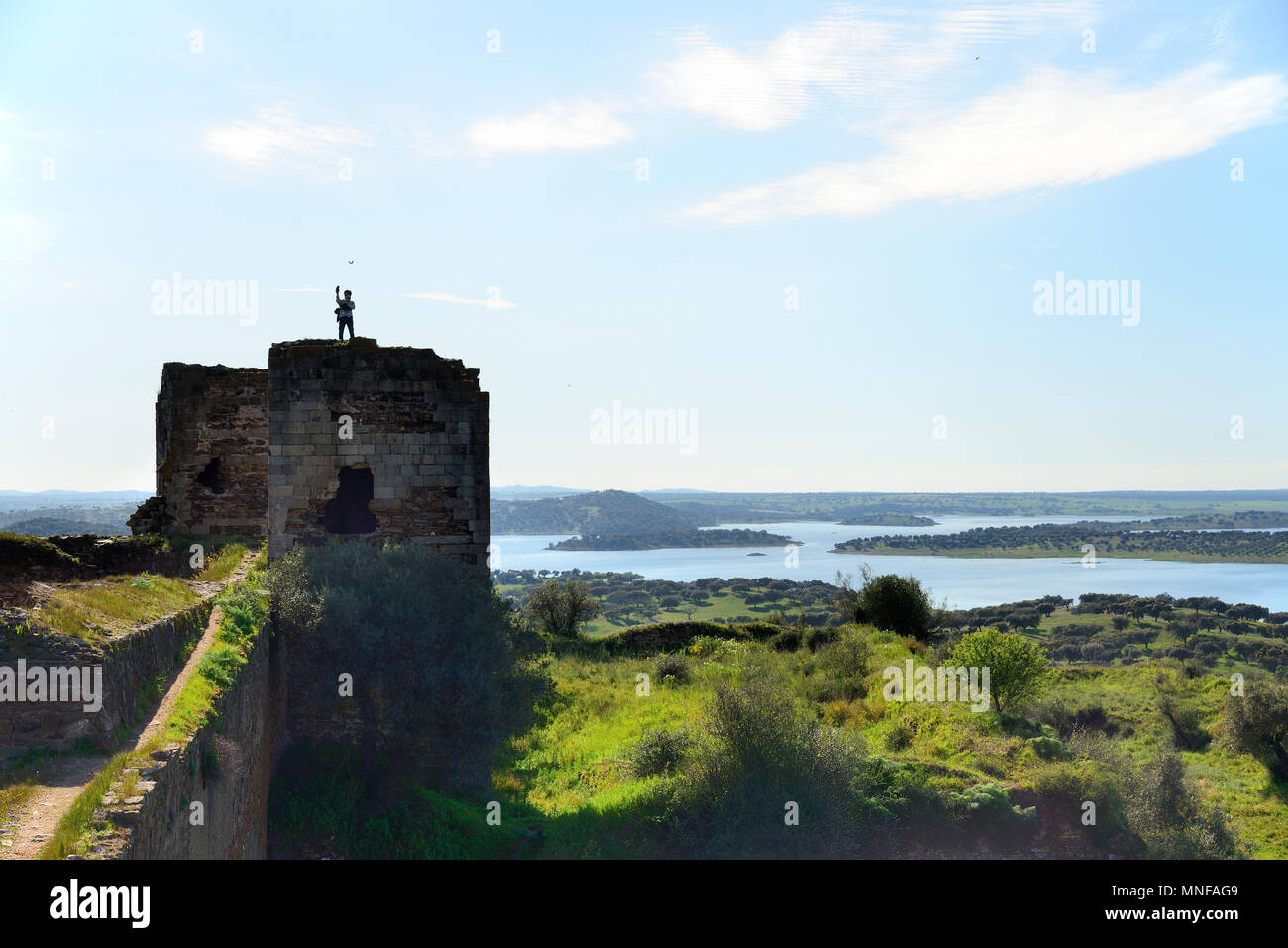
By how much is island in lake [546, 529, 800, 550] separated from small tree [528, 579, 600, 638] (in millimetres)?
A: 119750

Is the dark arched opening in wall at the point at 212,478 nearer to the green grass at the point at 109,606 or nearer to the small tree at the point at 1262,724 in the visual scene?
the green grass at the point at 109,606

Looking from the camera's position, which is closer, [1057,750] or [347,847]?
[347,847]

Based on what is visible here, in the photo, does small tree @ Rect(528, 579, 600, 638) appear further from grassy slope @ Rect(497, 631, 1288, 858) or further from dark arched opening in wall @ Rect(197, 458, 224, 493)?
dark arched opening in wall @ Rect(197, 458, 224, 493)

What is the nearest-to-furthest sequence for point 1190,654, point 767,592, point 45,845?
point 45,845, point 1190,654, point 767,592

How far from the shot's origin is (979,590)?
8800 centimetres

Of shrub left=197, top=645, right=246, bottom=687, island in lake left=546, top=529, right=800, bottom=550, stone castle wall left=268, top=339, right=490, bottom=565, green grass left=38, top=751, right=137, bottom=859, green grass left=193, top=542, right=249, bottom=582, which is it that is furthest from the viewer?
island in lake left=546, top=529, right=800, bottom=550

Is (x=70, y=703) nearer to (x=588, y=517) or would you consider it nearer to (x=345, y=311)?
(x=345, y=311)

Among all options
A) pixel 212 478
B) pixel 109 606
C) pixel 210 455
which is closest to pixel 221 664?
pixel 109 606

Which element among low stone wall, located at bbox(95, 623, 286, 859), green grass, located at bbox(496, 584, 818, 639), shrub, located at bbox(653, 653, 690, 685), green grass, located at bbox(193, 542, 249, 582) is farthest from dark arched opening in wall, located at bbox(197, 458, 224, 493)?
green grass, located at bbox(496, 584, 818, 639)

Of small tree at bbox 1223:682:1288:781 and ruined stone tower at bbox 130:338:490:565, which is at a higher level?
ruined stone tower at bbox 130:338:490:565

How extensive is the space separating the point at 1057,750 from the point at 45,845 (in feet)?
53.7

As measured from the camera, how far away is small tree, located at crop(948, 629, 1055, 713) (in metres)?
19.0
